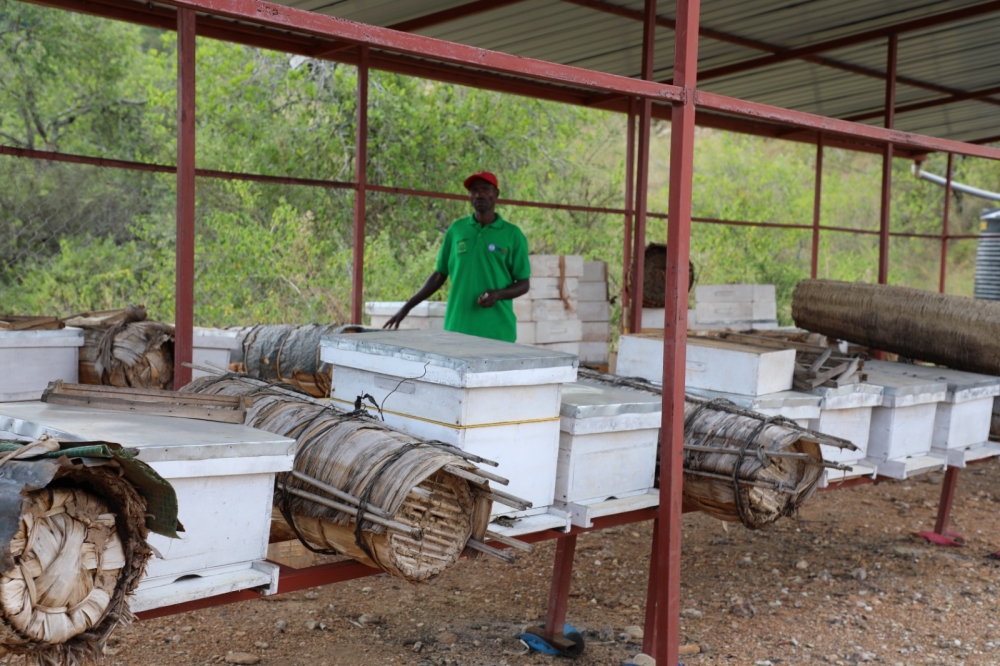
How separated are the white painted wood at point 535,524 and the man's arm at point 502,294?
195 centimetres

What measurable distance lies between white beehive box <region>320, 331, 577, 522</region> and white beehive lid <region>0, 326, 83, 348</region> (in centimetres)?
192

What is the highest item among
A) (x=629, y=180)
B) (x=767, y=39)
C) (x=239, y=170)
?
(x=767, y=39)

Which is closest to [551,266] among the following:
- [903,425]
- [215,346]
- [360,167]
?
[360,167]

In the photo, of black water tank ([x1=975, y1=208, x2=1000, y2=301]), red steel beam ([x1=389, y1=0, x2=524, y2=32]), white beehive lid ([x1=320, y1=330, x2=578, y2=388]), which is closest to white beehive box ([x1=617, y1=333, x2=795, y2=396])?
white beehive lid ([x1=320, y1=330, x2=578, y2=388])

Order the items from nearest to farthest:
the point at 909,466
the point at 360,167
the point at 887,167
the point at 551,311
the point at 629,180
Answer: the point at 909,466 < the point at 360,167 < the point at 551,311 < the point at 887,167 < the point at 629,180

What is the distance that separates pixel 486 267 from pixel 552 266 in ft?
6.74

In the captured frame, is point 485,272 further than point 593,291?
No

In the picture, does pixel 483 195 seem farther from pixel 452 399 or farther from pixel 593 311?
pixel 593 311

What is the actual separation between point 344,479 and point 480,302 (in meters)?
2.53

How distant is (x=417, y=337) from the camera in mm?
3803

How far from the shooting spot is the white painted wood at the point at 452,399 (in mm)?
3256

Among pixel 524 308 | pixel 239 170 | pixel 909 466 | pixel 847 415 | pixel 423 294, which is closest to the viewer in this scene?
pixel 847 415

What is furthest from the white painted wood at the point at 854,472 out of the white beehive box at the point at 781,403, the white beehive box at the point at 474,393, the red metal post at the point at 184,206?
the red metal post at the point at 184,206

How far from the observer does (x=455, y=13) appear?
679cm
